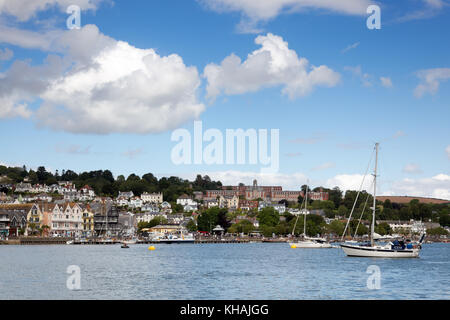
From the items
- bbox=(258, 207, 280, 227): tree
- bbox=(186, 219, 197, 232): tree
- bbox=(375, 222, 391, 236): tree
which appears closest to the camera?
bbox=(258, 207, 280, 227): tree

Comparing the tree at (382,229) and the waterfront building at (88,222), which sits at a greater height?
the waterfront building at (88,222)

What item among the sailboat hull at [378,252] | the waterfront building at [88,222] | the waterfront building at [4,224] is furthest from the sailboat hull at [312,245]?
the waterfront building at [4,224]

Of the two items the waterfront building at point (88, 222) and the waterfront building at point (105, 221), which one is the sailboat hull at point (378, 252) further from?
the waterfront building at point (88, 222)

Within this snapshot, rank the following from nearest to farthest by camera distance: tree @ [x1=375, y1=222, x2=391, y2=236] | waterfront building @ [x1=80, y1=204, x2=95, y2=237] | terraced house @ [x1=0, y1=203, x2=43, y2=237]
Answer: terraced house @ [x1=0, y1=203, x2=43, y2=237] < waterfront building @ [x1=80, y1=204, x2=95, y2=237] < tree @ [x1=375, y1=222, x2=391, y2=236]

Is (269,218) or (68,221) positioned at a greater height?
(269,218)

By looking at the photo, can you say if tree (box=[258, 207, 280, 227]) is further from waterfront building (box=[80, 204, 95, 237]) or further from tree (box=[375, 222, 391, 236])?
waterfront building (box=[80, 204, 95, 237])

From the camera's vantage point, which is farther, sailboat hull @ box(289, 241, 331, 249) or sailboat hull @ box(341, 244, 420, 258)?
sailboat hull @ box(289, 241, 331, 249)

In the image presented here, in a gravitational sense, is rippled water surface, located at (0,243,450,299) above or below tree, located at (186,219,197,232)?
above

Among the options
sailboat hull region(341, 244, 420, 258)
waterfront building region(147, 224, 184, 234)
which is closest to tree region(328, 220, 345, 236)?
waterfront building region(147, 224, 184, 234)

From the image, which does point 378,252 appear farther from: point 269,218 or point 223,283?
point 269,218

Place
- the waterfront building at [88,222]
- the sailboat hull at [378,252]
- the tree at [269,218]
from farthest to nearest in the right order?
the tree at [269,218] → the waterfront building at [88,222] → the sailboat hull at [378,252]

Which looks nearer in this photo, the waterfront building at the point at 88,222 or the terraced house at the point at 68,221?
the terraced house at the point at 68,221

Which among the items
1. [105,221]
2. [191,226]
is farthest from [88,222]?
[191,226]

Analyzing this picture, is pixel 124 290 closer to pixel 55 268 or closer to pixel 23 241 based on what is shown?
pixel 55 268
